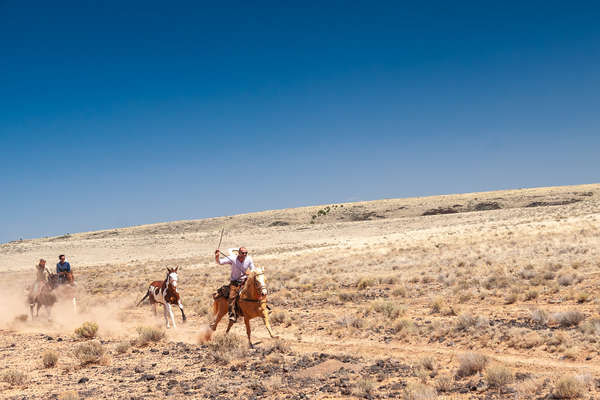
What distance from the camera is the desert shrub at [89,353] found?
491 inches

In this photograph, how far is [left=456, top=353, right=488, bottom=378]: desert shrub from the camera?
976cm

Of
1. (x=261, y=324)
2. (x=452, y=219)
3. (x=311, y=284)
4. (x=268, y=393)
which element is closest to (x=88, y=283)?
(x=311, y=284)

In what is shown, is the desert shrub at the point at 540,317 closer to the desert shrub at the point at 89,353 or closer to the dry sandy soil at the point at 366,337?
the dry sandy soil at the point at 366,337

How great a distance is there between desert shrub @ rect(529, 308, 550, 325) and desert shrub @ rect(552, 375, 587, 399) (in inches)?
194

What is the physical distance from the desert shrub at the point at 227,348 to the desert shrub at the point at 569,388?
713 centimetres

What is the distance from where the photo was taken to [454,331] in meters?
13.3

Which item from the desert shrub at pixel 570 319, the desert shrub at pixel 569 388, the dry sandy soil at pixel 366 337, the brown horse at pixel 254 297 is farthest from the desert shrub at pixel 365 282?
the desert shrub at pixel 569 388

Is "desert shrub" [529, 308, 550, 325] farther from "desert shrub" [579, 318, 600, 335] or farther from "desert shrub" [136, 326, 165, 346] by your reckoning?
"desert shrub" [136, 326, 165, 346]

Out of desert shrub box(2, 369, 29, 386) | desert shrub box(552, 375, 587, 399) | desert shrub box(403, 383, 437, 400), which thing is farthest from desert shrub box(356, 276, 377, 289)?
desert shrub box(2, 369, 29, 386)

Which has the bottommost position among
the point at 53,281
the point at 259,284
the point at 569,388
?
the point at 569,388

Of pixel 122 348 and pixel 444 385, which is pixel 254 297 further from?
pixel 444 385

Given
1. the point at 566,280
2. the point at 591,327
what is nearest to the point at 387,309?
the point at 591,327

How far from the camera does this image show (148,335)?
14.9m

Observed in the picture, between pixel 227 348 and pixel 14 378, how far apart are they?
4.88 m
